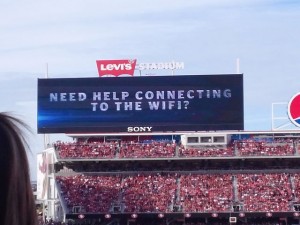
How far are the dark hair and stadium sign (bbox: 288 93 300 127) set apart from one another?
→ 45.5 meters

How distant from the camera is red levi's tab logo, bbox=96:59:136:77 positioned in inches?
1923

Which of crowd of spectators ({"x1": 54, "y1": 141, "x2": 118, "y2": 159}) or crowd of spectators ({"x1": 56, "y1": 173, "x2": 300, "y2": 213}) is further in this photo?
crowd of spectators ({"x1": 54, "y1": 141, "x2": 118, "y2": 159})

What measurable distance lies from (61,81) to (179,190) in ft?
34.3

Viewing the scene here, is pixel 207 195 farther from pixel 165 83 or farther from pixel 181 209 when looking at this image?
pixel 165 83

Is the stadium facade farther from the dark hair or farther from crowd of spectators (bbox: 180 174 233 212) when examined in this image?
the dark hair

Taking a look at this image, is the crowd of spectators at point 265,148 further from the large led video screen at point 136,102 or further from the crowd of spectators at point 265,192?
the large led video screen at point 136,102

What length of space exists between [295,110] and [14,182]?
4584 cm

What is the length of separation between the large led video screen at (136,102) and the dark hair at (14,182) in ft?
149

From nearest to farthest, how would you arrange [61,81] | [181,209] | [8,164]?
[8,164] → [181,209] → [61,81]

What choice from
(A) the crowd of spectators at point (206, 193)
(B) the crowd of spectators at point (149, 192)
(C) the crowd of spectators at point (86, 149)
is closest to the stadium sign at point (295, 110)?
(A) the crowd of spectators at point (206, 193)

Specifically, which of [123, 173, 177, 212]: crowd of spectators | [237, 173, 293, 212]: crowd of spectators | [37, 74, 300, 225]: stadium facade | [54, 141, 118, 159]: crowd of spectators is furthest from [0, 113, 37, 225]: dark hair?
[54, 141, 118, 159]: crowd of spectators

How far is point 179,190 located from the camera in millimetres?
48219

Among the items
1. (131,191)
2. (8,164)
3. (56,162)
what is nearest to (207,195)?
(131,191)

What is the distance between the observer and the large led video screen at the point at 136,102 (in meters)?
47.6
